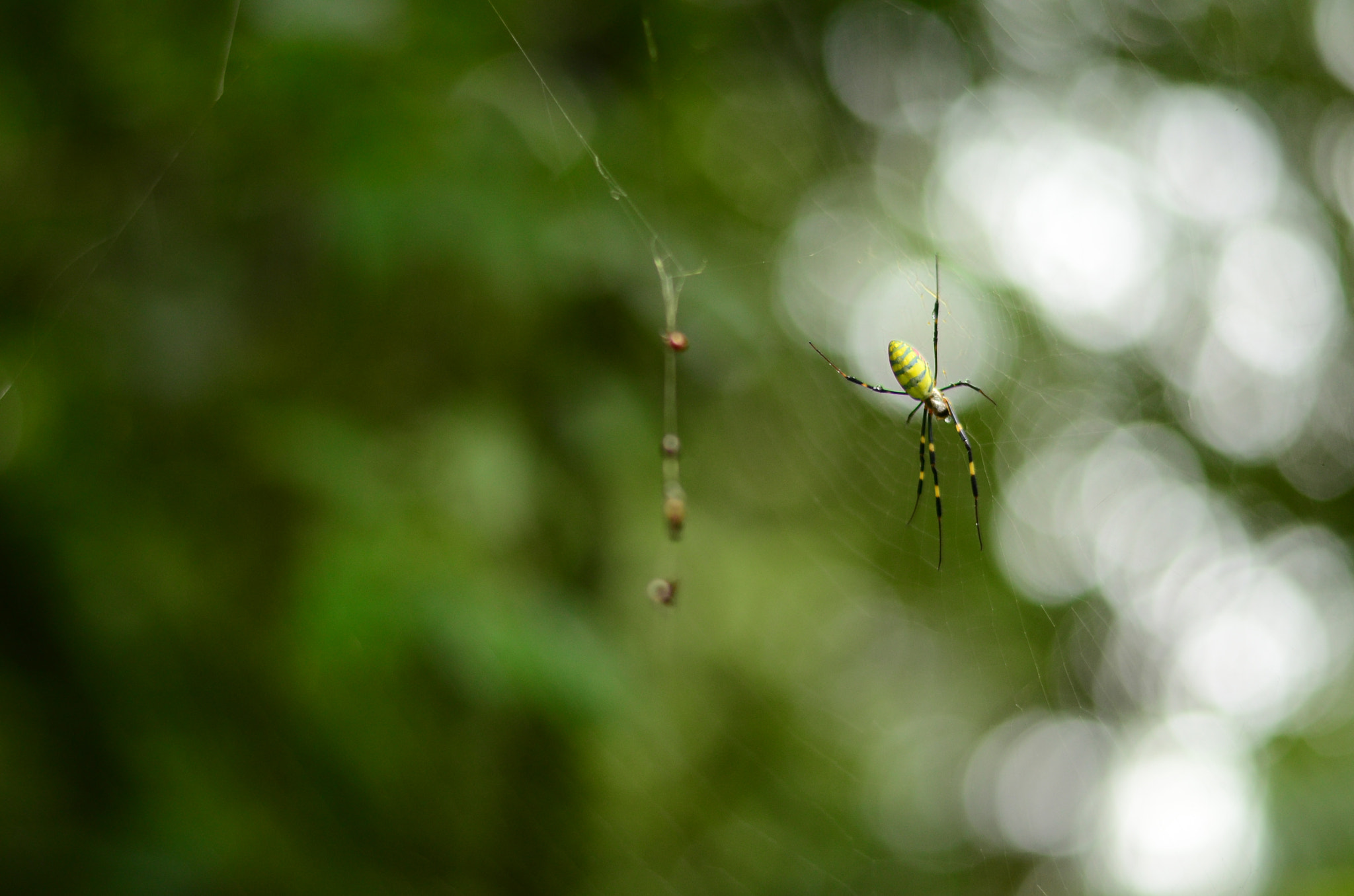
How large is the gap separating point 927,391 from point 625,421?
634mm

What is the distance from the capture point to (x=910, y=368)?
1441 millimetres

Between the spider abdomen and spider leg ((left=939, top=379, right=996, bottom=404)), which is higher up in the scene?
spider leg ((left=939, top=379, right=996, bottom=404))

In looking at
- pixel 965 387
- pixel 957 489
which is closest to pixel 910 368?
pixel 965 387

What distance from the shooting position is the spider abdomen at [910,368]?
143 centimetres

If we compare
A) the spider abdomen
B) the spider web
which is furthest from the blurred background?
the spider abdomen

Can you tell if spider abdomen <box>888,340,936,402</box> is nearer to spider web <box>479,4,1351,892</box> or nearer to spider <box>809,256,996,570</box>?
spider <box>809,256,996,570</box>

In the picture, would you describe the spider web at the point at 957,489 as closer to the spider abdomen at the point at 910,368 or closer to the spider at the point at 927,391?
the spider at the point at 927,391

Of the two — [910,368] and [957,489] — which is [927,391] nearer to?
[910,368]

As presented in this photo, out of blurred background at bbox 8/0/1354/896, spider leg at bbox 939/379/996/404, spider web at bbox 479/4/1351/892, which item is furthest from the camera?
spider web at bbox 479/4/1351/892

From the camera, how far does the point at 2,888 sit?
1.22 meters

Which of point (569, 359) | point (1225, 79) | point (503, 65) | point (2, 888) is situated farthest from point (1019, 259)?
point (2, 888)

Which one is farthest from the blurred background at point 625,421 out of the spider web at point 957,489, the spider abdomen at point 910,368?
the spider abdomen at point 910,368

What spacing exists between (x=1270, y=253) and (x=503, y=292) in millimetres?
2348

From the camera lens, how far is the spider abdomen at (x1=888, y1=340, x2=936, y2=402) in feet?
4.69
